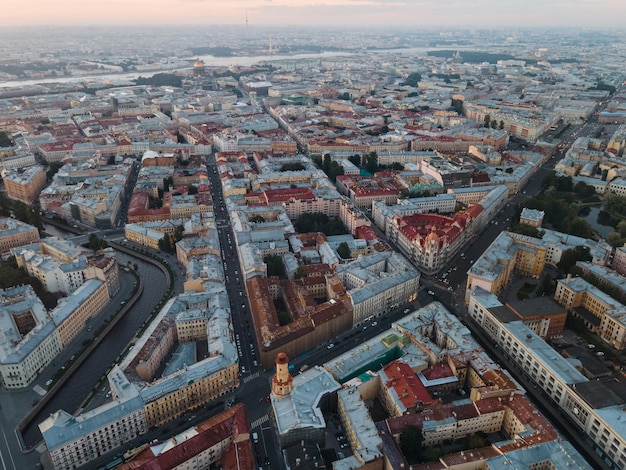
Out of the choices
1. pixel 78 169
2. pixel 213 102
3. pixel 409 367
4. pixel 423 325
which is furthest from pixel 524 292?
pixel 213 102

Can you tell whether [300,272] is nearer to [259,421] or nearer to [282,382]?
[282,382]

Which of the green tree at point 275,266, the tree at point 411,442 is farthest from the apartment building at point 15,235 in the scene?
the tree at point 411,442

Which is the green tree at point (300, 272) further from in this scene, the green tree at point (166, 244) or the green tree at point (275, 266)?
the green tree at point (166, 244)

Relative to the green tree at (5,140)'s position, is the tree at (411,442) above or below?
below

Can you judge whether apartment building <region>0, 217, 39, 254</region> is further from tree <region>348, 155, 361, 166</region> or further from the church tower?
tree <region>348, 155, 361, 166</region>

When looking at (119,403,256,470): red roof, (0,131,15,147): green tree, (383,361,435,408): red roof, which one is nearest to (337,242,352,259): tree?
(383,361,435,408): red roof
